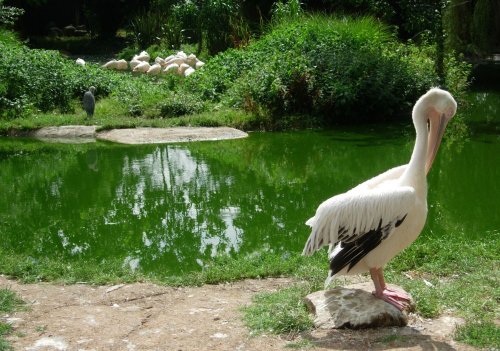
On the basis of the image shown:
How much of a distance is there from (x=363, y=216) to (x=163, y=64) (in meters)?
14.8

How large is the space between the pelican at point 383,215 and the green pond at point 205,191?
2.06 m

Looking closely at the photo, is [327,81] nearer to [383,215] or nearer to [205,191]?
[205,191]

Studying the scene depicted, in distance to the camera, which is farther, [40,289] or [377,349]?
[40,289]

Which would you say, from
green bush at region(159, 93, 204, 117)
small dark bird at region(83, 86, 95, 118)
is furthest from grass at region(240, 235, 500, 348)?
small dark bird at region(83, 86, 95, 118)

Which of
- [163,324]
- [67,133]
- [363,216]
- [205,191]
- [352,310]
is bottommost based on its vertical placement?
[163,324]

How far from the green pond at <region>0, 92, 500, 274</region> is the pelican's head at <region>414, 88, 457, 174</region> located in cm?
221

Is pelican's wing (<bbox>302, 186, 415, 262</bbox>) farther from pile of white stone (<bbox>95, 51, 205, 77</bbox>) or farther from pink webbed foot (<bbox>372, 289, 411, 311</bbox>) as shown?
pile of white stone (<bbox>95, 51, 205, 77</bbox>)

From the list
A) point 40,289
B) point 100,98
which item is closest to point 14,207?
point 40,289

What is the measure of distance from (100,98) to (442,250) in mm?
9999

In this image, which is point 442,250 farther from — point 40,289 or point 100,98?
point 100,98

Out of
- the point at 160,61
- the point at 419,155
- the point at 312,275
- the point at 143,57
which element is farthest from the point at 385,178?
the point at 143,57

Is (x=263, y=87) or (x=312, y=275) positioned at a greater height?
(x=263, y=87)

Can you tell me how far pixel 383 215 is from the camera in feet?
13.7

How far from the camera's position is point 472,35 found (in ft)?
52.4
